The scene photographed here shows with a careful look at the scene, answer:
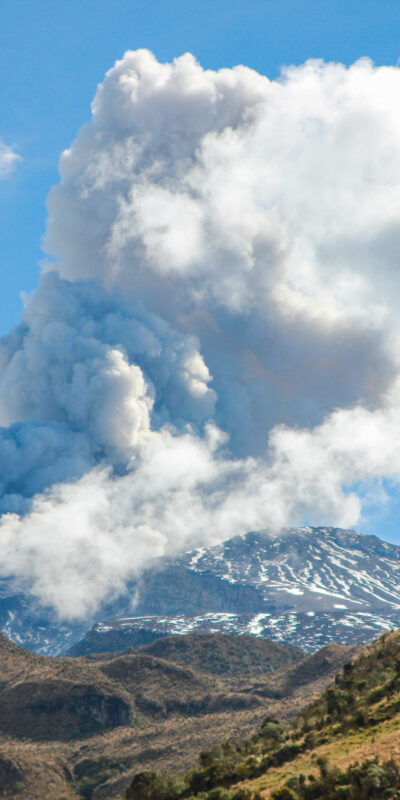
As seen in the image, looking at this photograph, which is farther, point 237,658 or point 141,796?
point 237,658

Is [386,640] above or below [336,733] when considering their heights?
above

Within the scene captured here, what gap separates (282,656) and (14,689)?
74.7 meters

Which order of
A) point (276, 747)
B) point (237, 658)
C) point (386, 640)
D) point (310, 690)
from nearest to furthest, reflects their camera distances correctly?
point (276, 747) < point (386, 640) < point (310, 690) < point (237, 658)

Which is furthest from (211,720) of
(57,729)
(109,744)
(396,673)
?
(396,673)

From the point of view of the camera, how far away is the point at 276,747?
129 feet

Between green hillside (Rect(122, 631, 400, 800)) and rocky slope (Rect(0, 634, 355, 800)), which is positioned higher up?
rocky slope (Rect(0, 634, 355, 800))

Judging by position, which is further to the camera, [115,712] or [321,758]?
[115,712]

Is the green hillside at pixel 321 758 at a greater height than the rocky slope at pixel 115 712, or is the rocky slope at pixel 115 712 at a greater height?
the rocky slope at pixel 115 712

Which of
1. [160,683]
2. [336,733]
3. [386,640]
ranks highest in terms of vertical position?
[160,683]

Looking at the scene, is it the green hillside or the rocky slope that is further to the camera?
the rocky slope

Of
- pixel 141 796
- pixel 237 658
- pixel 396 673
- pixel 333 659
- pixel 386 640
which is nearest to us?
pixel 141 796

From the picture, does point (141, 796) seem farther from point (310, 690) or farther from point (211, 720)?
point (310, 690)

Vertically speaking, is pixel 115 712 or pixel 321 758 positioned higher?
pixel 115 712

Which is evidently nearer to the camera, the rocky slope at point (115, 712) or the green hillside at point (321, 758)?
the green hillside at point (321, 758)
